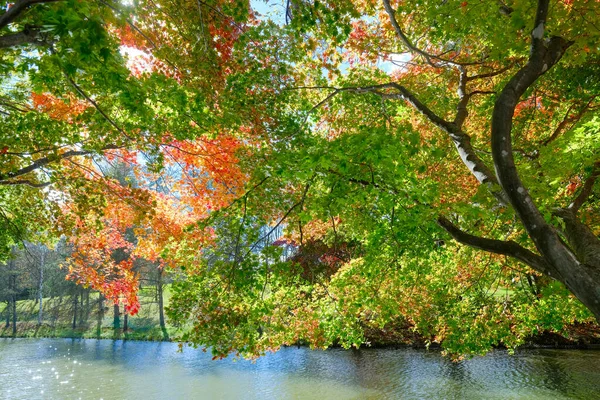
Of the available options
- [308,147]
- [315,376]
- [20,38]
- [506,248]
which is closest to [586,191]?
[506,248]

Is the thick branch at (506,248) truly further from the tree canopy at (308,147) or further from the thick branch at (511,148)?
the thick branch at (511,148)

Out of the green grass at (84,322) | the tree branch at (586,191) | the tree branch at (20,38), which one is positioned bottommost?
the green grass at (84,322)

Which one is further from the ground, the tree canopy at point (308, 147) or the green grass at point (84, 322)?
the tree canopy at point (308, 147)

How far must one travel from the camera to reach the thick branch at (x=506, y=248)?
15.7ft

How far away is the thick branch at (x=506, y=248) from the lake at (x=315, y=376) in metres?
8.65

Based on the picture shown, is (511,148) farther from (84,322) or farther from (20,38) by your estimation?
(84,322)

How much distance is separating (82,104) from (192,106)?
15.0ft

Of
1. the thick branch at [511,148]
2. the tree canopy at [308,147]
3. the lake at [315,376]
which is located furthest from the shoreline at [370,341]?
the thick branch at [511,148]

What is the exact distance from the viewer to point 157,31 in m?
6.13

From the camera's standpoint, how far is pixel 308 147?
5969mm

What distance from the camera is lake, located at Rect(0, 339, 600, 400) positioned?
1248 cm

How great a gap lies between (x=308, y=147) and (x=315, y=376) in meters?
12.2

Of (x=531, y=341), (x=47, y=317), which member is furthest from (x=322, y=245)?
(x=47, y=317)

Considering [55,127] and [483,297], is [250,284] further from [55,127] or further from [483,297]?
[483,297]
